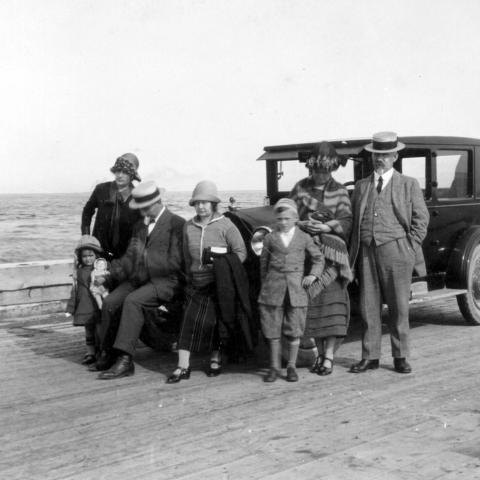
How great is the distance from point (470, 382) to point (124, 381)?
8.67 feet

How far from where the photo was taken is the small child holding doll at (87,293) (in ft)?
20.5

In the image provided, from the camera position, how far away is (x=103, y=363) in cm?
603

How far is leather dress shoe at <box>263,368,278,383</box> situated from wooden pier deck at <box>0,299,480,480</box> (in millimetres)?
83

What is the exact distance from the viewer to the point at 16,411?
4.86 metres

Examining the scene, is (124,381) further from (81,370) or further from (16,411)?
(16,411)

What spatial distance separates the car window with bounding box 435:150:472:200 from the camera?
7.47 m

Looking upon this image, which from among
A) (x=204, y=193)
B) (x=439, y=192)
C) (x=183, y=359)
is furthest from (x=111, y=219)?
(x=439, y=192)

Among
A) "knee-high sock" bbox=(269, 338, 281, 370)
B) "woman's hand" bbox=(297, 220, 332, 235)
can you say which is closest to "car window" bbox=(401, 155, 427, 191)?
"woman's hand" bbox=(297, 220, 332, 235)

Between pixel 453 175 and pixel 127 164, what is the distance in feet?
11.6

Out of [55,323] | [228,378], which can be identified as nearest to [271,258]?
[228,378]

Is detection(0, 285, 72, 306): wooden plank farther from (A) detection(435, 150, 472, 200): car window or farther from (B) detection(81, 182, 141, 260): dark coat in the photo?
(A) detection(435, 150, 472, 200): car window

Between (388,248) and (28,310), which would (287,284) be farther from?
(28,310)

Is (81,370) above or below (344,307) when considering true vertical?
below

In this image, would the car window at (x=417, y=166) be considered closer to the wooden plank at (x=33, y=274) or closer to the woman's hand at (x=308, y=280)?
the woman's hand at (x=308, y=280)
